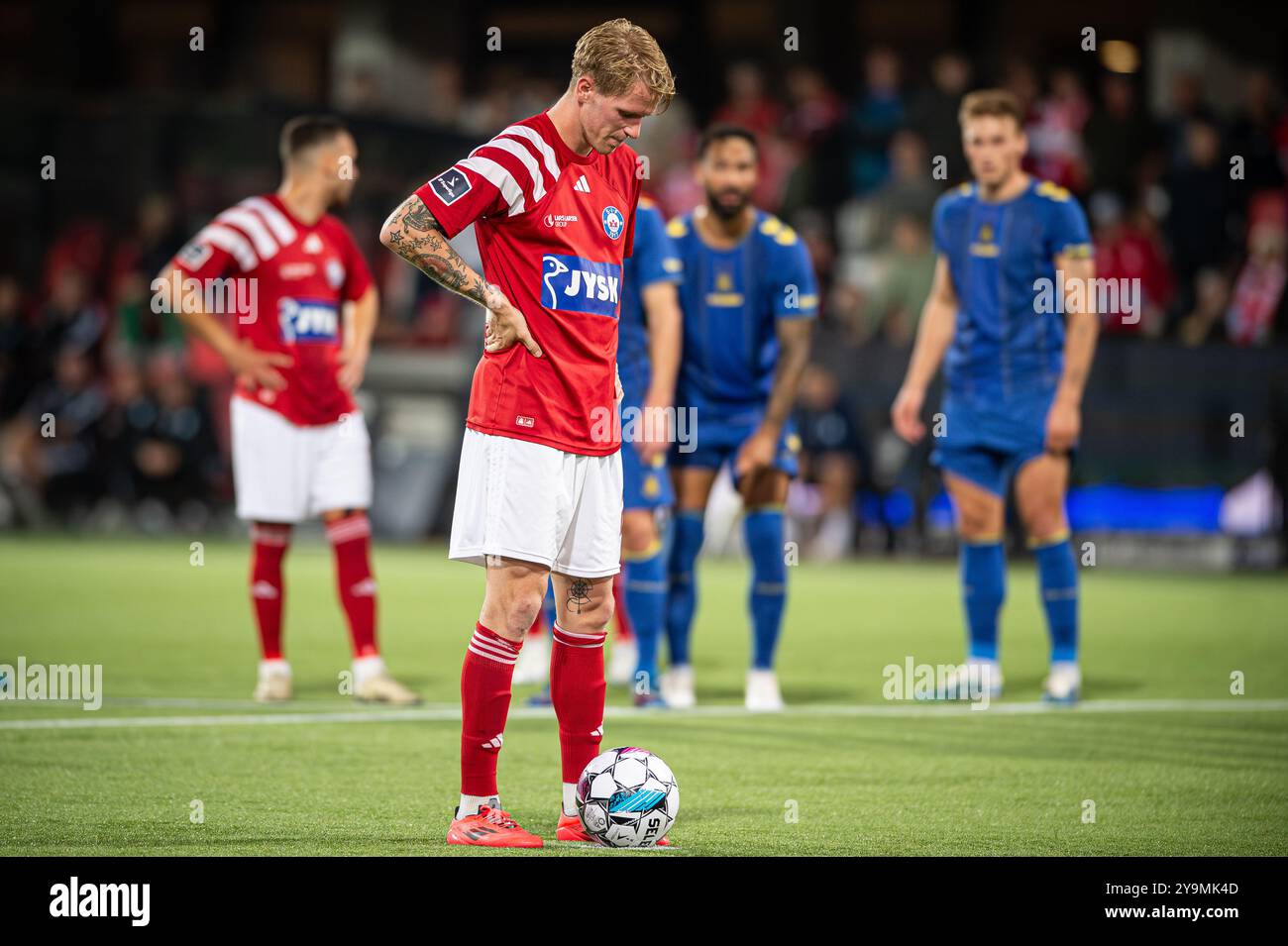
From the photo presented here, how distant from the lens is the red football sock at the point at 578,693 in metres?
5.48

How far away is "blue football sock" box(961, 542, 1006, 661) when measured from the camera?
8.66m

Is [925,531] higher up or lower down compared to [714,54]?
lower down

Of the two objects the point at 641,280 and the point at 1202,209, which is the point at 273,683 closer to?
the point at 641,280

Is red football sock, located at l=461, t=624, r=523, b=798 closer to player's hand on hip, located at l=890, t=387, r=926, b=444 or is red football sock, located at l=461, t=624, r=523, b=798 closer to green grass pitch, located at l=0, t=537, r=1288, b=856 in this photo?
green grass pitch, located at l=0, t=537, r=1288, b=856

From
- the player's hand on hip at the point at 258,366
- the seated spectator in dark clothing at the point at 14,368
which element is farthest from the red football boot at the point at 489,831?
the seated spectator in dark clothing at the point at 14,368

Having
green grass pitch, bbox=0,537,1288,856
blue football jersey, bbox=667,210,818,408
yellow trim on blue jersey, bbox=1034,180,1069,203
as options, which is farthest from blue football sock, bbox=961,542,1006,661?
yellow trim on blue jersey, bbox=1034,180,1069,203

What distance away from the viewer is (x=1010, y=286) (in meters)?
8.55

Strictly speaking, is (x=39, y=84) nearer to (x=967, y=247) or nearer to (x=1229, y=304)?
(x=1229, y=304)

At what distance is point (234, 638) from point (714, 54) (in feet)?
54.9

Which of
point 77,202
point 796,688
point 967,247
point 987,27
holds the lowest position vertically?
point 796,688

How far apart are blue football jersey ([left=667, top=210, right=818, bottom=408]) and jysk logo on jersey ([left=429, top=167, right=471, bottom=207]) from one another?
11.2 feet

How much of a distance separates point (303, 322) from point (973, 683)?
3557mm
